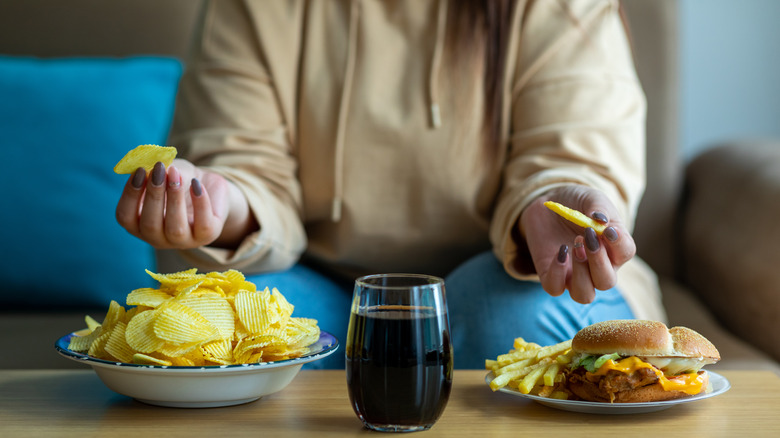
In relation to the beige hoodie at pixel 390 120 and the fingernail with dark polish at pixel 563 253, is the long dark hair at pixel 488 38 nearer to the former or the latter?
the beige hoodie at pixel 390 120

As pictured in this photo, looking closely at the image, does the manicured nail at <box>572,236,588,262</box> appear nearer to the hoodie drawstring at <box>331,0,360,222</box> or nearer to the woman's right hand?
the woman's right hand

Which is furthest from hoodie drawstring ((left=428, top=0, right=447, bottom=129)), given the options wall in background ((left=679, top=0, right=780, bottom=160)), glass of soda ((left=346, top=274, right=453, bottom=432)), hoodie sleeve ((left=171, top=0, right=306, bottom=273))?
wall in background ((left=679, top=0, right=780, bottom=160))

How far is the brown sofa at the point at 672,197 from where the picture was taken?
3.92 feet

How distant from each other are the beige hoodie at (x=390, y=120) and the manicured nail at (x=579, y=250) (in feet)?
1.27

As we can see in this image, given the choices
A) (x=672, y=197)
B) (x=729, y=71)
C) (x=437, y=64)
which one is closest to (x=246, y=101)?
(x=437, y=64)

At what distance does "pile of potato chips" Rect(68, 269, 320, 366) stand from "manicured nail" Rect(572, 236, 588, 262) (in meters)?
0.27

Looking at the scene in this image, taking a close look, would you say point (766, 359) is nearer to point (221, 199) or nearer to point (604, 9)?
point (604, 9)

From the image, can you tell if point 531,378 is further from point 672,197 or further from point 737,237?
point 672,197

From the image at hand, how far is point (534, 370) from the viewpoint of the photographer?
2.20ft

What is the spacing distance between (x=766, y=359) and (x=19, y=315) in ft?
4.26

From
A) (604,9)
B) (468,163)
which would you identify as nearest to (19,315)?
(468,163)

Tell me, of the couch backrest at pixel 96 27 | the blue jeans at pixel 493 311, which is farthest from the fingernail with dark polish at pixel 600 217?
the couch backrest at pixel 96 27

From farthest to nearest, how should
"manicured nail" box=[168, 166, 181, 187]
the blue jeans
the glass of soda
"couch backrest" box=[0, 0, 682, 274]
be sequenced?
"couch backrest" box=[0, 0, 682, 274]
the blue jeans
"manicured nail" box=[168, 166, 181, 187]
the glass of soda

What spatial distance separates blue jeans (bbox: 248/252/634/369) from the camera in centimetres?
94
